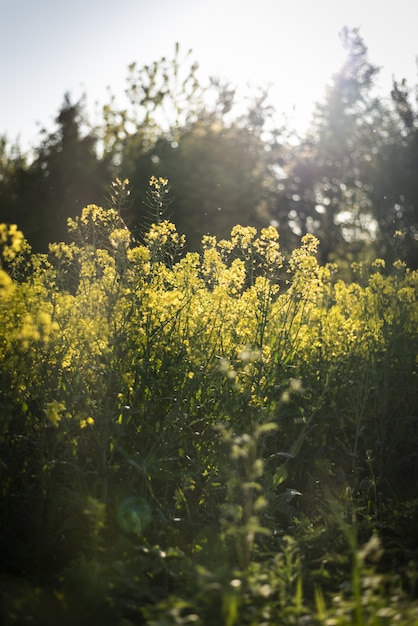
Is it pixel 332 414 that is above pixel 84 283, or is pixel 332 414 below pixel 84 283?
below

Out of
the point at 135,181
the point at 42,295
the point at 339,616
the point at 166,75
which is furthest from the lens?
the point at 166,75

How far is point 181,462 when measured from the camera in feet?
14.9

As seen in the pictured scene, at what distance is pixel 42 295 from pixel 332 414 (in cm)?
263

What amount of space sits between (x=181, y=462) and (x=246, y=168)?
58.0 ft

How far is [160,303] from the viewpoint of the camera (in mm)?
4625

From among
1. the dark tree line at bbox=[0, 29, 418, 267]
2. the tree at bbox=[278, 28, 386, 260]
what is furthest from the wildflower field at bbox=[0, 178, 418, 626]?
the tree at bbox=[278, 28, 386, 260]

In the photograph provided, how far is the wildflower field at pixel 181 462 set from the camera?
9.32 ft

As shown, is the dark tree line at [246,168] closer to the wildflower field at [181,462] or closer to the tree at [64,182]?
the tree at [64,182]

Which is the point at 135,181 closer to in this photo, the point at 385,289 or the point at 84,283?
the point at 385,289

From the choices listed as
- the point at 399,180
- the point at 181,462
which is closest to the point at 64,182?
the point at 399,180

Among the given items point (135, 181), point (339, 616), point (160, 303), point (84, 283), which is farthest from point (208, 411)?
point (135, 181)

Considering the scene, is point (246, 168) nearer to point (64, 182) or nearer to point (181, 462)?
point (64, 182)

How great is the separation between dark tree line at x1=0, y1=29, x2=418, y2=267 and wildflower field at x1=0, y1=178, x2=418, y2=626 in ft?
38.0

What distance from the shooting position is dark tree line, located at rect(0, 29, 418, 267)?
2016cm
